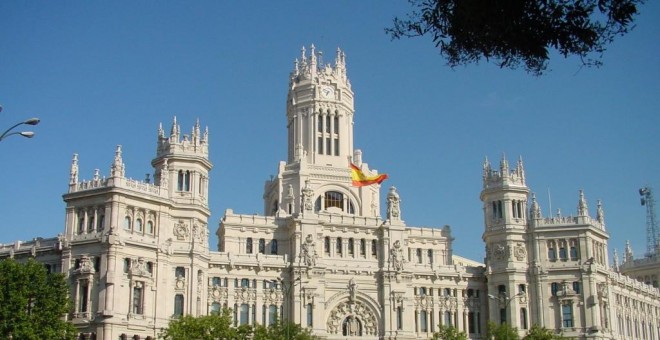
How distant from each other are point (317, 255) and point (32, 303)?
34955mm

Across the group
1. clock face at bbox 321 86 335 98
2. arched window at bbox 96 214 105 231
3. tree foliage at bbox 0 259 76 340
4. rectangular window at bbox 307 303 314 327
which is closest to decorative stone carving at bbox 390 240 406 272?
rectangular window at bbox 307 303 314 327

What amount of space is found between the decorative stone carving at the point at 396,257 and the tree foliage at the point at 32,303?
4104 centimetres

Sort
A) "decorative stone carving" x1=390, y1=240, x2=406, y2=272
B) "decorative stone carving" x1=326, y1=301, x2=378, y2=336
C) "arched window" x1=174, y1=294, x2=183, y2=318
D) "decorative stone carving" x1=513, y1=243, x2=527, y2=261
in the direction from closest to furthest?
"arched window" x1=174, y1=294, x2=183, y2=318, "decorative stone carving" x1=326, y1=301, x2=378, y2=336, "decorative stone carving" x1=390, y1=240, x2=406, y2=272, "decorative stone carving" x1=513, y1=243, x2=527, y2=261

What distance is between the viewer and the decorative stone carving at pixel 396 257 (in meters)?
110

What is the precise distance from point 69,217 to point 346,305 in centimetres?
3395

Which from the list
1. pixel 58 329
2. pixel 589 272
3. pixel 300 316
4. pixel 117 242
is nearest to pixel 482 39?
pixel 58 329

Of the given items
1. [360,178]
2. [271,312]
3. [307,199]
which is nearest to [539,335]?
[360,178]

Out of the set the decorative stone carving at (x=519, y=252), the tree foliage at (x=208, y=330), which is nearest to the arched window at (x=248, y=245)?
the tree foliage at (x=208, y=330)

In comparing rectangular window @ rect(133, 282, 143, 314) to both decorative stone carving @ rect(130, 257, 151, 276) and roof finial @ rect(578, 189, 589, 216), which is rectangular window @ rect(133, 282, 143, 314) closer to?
decorative stone carving @ rect(130, 257, 151, 276)

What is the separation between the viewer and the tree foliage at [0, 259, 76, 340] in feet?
258

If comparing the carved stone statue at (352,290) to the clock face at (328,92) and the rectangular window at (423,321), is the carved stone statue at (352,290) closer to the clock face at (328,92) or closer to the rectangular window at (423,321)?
the rectangular window at (423,321)

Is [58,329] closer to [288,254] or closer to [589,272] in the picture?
[288,254]

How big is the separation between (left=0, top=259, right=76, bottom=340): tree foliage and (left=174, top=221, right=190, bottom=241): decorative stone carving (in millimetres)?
17795

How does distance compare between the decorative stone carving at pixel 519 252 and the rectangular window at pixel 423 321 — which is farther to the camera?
the decorative stone carving at pixel 519 252
